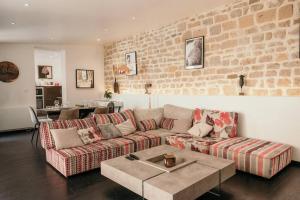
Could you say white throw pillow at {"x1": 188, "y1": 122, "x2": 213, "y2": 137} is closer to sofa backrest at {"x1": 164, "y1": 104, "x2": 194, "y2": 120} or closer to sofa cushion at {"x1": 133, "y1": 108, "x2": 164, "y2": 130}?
sofa backrest at {"x1": 164, "y1": 104, "x2": 194, "y2": 120}

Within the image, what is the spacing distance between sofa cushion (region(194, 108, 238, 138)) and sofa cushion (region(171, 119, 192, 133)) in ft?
0.88

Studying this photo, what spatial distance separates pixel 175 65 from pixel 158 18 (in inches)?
46.5

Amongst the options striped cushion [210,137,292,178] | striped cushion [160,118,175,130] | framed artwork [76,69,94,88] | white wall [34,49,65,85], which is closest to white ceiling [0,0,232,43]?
framed artwork [76,69,94,88]

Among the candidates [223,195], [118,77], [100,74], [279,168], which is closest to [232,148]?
[279,168]

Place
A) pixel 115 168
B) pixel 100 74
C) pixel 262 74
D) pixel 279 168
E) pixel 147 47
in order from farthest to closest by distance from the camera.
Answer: pixel 100 74 → pixel 147 47 → pixel 262 74 → pixel 279 168 → pixel 115 168

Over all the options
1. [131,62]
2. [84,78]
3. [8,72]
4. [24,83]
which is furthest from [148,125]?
[8,72]

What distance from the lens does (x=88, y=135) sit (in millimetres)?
3844

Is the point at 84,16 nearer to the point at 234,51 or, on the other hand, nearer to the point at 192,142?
the point at 234,51

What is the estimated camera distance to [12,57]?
6.47 metres

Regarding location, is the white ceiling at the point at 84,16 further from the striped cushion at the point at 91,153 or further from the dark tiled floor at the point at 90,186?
the dark tiled floor at the point at 90,186

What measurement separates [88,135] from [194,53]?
287 cm

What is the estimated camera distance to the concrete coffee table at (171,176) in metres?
2.11

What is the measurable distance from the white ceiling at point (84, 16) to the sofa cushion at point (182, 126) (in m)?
2.25

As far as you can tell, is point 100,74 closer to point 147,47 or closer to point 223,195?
point 147,47
